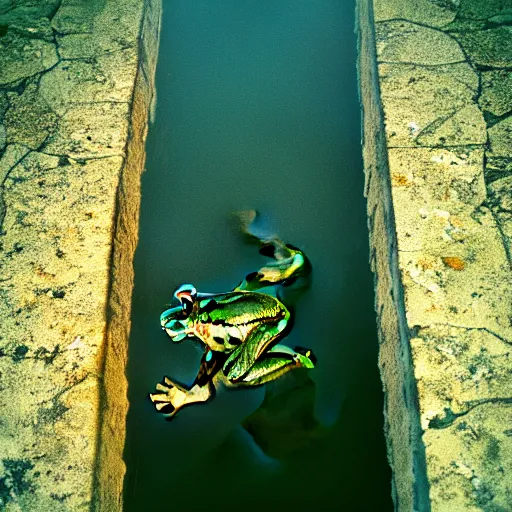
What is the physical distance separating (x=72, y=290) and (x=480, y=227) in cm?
148

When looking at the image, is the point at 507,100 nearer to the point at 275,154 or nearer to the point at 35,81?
the point at 275,154

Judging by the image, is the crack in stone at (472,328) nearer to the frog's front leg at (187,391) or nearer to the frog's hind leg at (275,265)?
the frog's hind leg at (275,265)

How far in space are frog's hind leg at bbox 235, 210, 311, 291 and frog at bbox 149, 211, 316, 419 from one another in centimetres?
5

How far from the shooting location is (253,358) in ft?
7.85

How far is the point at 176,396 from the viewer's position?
7.95 feet

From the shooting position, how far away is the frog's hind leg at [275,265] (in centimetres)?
268

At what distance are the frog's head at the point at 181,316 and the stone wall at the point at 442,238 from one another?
0.71m

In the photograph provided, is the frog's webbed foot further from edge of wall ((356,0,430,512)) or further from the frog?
edge of wall ((356,0,430,512))

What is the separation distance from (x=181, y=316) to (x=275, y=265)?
0.43 meters

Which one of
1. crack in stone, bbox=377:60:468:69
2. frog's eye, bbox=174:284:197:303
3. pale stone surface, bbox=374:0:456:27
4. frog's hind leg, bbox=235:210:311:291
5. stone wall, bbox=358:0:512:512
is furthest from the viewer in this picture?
pale stone surface, bbox=374:0:456:27

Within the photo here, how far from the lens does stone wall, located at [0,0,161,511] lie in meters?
2.10

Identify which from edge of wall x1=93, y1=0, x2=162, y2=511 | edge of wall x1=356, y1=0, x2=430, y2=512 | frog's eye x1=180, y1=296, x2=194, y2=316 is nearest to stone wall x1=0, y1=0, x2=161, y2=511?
edge of wall x1=93, y1=0, x2=162, y2=511

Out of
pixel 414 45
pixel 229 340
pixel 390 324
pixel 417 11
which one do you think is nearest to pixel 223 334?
pixel 229 340

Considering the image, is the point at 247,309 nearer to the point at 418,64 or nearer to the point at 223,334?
the point at 223,334
